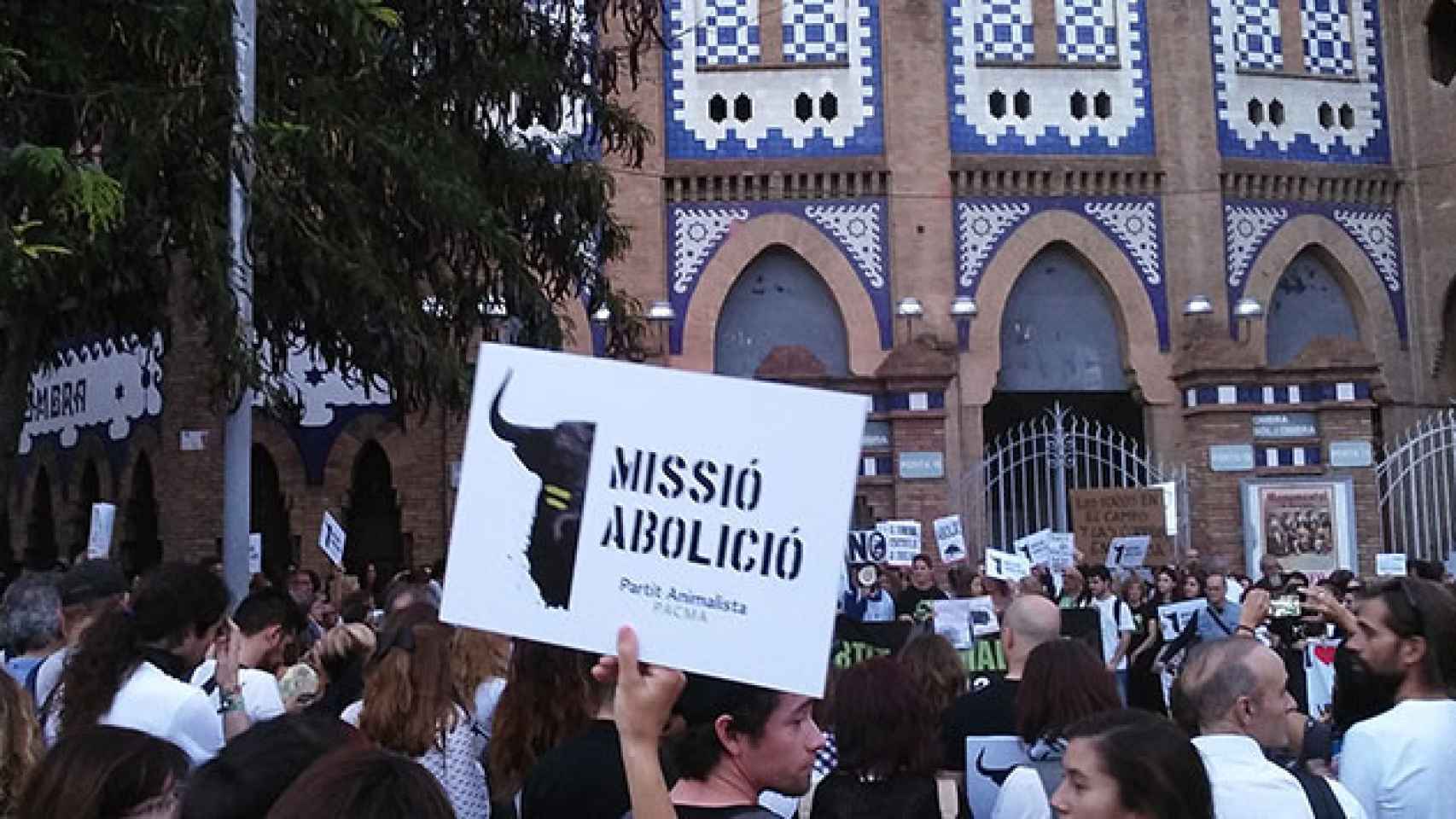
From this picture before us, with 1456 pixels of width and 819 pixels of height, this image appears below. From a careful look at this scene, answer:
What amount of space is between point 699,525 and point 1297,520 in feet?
69.5

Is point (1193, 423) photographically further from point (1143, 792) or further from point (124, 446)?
point (1143, 792)

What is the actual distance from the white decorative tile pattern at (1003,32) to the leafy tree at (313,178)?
11781 millimetres

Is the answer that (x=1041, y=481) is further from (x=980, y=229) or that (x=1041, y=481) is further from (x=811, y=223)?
(x=811, y=223)

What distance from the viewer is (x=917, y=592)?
605 inches

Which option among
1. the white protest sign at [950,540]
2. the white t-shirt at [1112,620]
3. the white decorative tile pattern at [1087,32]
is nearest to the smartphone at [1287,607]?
the white t-shirt at [1112,620]

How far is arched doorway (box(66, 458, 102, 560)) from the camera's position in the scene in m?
23.2

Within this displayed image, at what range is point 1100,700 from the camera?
15.5 feet

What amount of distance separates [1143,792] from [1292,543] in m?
20.8

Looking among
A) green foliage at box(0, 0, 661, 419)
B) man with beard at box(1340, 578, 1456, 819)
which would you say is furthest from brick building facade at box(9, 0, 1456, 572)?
man with beard at box(1340, 578, 1456, 819)

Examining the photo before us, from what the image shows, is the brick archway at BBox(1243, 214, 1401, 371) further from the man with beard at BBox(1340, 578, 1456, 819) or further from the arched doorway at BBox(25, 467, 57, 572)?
the man with beard at BBox(1340, 578, 1456, 819)

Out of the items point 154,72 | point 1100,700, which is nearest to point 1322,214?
point 154,72

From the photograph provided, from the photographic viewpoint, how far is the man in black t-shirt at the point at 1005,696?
558 centimetres

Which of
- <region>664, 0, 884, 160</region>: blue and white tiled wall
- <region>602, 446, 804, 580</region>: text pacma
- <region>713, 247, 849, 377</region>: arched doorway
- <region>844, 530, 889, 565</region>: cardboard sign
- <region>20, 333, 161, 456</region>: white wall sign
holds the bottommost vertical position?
<region>602, 446, 804, 580</region>: text pacma

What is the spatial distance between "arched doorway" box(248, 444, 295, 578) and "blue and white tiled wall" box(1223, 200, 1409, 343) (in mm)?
14232
